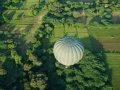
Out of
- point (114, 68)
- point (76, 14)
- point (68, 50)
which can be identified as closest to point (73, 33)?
point (76, 14)

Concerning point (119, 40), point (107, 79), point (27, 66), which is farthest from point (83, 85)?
point (119, 40)

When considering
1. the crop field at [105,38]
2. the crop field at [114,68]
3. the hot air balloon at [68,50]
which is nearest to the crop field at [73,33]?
the crop field at [105,38]

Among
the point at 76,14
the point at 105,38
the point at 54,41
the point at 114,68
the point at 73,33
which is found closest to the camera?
the point at 114,68

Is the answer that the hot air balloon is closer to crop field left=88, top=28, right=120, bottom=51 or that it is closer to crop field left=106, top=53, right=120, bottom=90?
crop field left=106, top=53, right=120, bottom=90

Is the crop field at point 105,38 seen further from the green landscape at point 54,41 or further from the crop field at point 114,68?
the crop field at point 114,68

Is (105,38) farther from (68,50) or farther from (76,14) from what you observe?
(68,50)

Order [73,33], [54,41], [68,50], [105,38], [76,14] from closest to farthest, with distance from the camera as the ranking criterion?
[68,50], [54,41], [105,38], [73,33], [76,14]

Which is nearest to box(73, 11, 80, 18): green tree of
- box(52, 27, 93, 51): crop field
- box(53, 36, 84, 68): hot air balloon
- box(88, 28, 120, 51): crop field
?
box(52, 27, 93, 51): crop field
